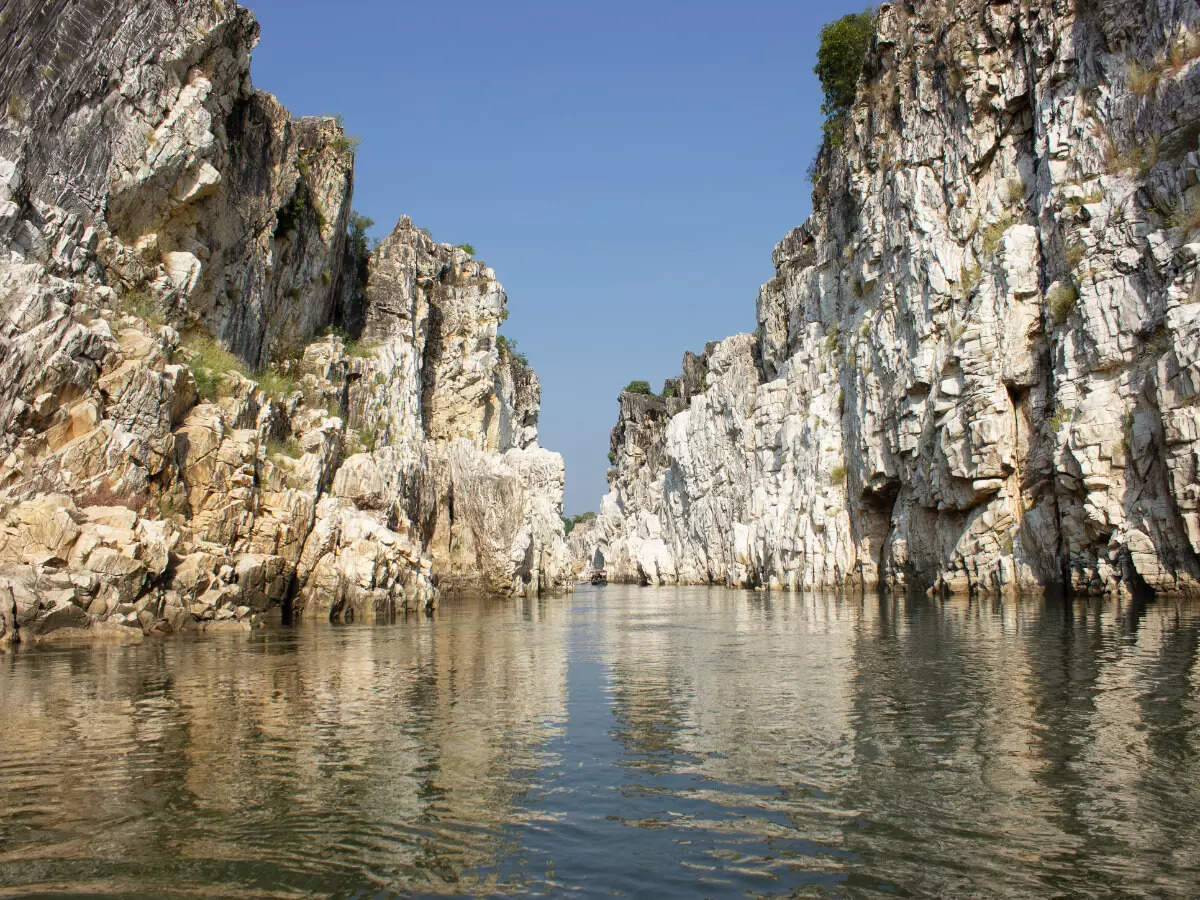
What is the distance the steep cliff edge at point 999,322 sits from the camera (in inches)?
1310

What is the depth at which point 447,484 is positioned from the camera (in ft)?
183

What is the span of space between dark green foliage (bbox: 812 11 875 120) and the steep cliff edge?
3455 mm

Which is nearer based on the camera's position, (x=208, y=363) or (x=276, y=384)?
(x=208, y=363)

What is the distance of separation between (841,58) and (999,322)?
35.2 meters

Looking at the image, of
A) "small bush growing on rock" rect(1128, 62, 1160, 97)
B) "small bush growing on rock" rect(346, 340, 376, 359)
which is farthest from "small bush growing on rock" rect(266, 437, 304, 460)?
"small bush growing on rock" rect(1128, 62, 1160, 97)

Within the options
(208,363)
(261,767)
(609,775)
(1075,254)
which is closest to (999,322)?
(1075,254)

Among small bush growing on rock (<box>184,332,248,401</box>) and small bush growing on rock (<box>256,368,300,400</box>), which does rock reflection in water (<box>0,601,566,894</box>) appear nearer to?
small bush growing on rock (<box>184,332,248,401</box>)

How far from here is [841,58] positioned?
7012 centimetres

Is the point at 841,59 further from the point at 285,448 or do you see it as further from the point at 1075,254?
the point at 285,448

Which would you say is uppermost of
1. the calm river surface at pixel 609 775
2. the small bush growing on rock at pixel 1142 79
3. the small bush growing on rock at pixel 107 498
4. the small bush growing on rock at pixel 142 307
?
the small bush growing on rock at pixel 1142 79

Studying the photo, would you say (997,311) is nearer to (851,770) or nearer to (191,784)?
(851,770)

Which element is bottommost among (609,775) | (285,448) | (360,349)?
(609,775)

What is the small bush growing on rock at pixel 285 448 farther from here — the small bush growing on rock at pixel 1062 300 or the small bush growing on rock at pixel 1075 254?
the small bush growing on rock at pixel 1075 254

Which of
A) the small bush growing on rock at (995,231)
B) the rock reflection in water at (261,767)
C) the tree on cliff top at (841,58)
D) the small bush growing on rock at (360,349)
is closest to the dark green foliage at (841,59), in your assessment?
the tree on cliff top at (841,58)
